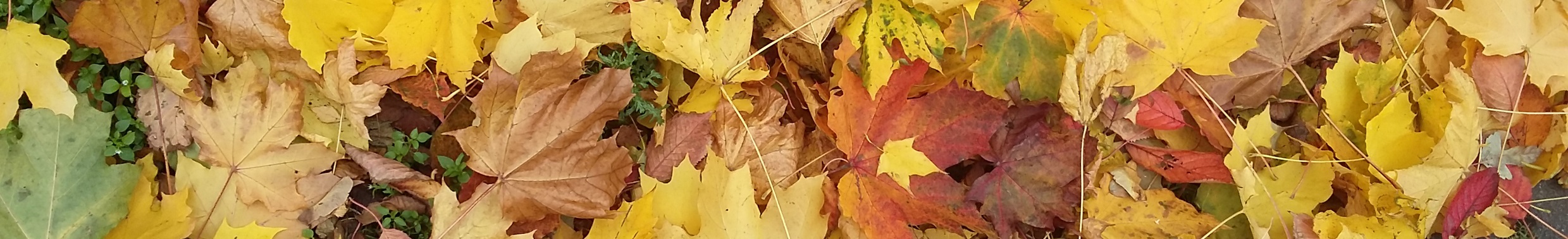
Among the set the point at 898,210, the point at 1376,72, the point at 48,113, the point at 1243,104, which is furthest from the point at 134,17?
the point at 1376,72

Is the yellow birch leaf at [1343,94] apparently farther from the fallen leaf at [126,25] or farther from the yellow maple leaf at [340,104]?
the fallen leaf at [126,25]

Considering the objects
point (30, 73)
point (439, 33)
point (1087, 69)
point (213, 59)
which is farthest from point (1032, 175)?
point (30, 73)

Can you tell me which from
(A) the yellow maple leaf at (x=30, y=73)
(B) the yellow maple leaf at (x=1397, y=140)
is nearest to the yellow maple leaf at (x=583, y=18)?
(A) the yellow maple leaf at (x=30, y=73)

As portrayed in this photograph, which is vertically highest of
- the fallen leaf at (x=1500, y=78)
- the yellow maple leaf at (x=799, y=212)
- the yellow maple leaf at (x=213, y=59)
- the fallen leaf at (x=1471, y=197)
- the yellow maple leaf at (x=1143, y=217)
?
the fallen leaf at (x=1500, y=78)

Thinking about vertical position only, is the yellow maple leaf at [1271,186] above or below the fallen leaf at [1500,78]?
below

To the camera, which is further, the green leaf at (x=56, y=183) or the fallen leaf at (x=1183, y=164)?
the fallen leaf at (x=1183, y=164)

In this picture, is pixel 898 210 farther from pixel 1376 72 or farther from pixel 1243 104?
pixel 1376 72

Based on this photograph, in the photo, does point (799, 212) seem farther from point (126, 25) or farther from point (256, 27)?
point (126, 25)
